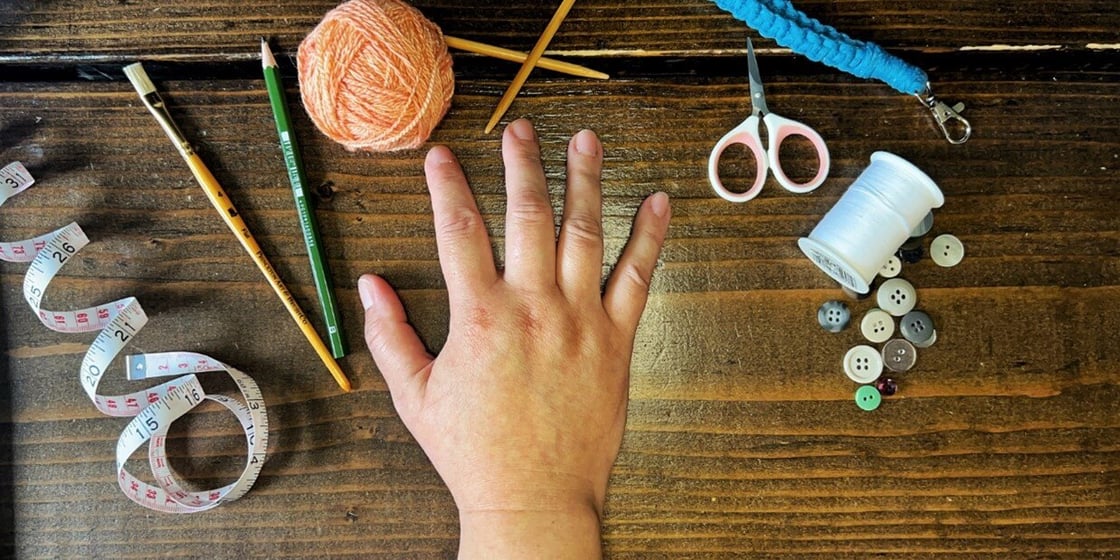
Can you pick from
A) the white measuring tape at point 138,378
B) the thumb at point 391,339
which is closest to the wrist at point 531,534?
the thumb at point 391,339

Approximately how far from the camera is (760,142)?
0.85m

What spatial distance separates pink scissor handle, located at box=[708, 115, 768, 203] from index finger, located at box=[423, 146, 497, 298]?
253 mm

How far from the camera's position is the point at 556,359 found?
79 cm

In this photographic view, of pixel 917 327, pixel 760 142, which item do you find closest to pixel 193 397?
Result: pixel 760 142

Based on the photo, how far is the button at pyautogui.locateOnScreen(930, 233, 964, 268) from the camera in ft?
2.81

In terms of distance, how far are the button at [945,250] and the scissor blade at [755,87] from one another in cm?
23

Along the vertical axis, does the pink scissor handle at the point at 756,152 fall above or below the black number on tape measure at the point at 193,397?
above

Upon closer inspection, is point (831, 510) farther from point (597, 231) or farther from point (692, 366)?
point (597, 231)

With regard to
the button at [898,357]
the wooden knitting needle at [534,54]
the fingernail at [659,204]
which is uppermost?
the wooden knitting needle at [534,54]

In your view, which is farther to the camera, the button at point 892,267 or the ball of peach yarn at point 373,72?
the button at point 892,267

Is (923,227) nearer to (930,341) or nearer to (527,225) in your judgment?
(930,341)

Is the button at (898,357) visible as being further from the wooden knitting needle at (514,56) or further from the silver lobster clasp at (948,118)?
the wooden knitting needle at (514,56)

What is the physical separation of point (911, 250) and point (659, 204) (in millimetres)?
276

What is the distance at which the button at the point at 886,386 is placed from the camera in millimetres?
851
